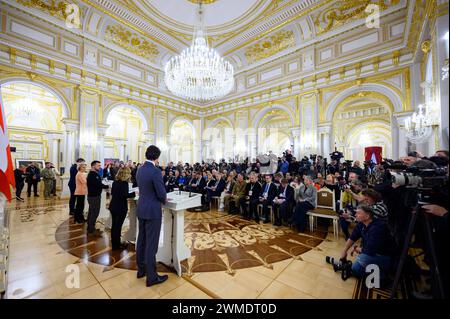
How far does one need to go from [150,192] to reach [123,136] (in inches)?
583

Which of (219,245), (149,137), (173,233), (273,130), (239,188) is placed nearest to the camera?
(173,233)

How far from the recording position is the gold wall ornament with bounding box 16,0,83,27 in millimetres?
7242

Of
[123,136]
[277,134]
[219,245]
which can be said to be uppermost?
[277,134]

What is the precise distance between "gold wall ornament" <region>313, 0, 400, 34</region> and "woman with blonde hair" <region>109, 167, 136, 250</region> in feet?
33.0

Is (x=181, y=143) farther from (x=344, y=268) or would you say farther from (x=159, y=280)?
(x=344, y=268)

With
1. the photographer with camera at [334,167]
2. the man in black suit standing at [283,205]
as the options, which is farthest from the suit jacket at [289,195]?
the photographer with camera at [334,167]

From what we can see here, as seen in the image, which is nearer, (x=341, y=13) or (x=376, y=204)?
(x=376, y=204)

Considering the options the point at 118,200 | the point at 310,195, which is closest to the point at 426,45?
the point at 310,195

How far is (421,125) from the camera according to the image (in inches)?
186

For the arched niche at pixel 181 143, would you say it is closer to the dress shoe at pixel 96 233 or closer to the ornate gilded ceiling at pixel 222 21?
the ornate gilded ceiling at pixel 222 21

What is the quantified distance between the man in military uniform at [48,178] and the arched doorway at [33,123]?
3.38 m
